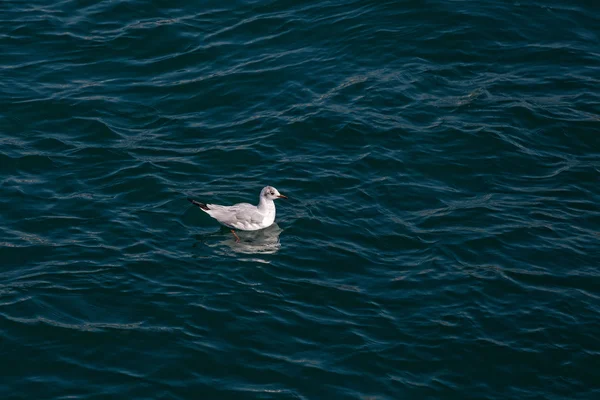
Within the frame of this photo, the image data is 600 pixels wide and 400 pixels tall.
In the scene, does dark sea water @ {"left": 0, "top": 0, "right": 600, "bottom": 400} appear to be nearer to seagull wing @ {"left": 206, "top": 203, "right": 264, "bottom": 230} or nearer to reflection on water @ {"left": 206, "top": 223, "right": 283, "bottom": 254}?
reflection on water @ {"left": 206, "top": 223, "right": 283, "bottom": 254}

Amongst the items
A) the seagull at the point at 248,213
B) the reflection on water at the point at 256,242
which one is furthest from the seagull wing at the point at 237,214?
the reflection on water at the point at 256,242

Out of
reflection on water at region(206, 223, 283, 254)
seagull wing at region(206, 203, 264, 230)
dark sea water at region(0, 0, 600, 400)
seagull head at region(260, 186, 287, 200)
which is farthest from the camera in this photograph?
seagull head at region(260, 186, 287, 200)

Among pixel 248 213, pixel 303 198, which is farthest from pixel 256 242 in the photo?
pixel 303 198

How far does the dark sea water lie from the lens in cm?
1345

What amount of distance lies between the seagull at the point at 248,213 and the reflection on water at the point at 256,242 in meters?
A: 0.13

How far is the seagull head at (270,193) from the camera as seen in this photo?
56.1ft

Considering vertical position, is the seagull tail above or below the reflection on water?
above

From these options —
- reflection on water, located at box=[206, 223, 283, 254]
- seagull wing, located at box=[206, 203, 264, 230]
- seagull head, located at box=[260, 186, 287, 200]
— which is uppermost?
seagull head, located at box=[260, 186, 287, 200]

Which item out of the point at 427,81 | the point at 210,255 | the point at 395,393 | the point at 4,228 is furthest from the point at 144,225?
the point at 427,81

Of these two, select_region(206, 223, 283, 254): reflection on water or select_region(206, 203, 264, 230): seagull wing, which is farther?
select_region(206, 203, 264, 230): seagull wing

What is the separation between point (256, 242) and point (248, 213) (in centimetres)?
57

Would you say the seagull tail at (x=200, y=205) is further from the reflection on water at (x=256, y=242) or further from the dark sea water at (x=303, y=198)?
the reflection on water at (x=256, y=242)

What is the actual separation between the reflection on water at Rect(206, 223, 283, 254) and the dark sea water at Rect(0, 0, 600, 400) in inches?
2.1

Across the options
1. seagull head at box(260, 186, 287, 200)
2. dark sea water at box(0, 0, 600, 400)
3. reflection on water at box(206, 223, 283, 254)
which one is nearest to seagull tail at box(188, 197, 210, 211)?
dark sea water at box(0, 0, 600, 400)
